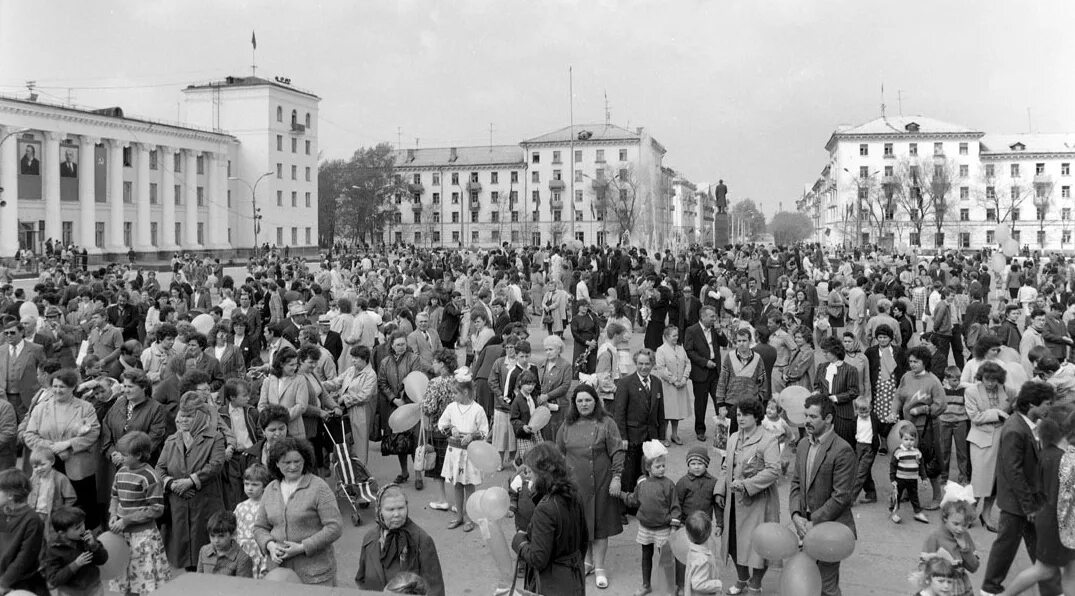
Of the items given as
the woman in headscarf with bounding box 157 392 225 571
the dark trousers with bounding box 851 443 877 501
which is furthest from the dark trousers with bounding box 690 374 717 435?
the woman in headscarf with bounding box 157 392 225 571

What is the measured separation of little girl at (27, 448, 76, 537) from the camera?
683 centimetres

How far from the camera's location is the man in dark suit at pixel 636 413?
859 centimetres

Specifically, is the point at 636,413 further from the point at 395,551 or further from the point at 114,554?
the point at 114,554

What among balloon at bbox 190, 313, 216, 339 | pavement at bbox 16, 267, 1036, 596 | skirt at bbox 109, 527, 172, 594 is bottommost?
pavement at bbox 16, 267, 1036, 596

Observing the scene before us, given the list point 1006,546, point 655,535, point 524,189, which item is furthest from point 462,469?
point 524,189

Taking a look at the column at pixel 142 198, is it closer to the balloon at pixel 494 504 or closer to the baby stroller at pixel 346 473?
the baby stroller at pixel 346 473

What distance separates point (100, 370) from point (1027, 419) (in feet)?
26.6

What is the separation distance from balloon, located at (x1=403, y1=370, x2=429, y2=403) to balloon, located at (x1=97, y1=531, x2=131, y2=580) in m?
3.44

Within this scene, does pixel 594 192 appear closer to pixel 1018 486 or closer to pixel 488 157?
pixel 488 157

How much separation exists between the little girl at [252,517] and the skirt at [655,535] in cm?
270

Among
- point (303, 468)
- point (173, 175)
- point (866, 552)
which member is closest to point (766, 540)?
point (866, 552)

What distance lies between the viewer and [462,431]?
8.44 m

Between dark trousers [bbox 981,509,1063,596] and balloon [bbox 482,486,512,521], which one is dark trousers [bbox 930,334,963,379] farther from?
balloon [bbox 482,486,512,521]

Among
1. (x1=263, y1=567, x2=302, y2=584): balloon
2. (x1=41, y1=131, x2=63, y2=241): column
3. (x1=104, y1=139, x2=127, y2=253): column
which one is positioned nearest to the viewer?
(x1=263, y1=567, x2=302, y2=584): balloon
